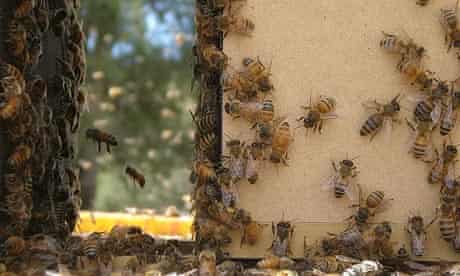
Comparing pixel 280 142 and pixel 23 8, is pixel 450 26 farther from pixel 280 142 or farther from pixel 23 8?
pixel 23 8

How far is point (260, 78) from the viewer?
5137 millimetres

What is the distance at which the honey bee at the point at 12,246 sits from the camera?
5.17 metres

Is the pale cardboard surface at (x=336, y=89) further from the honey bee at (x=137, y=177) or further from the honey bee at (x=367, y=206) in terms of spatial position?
the honey bee at (x=137, y=177)

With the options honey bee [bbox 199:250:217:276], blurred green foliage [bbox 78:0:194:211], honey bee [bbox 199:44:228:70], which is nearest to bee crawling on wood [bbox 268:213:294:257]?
honey bee [bbox 199:250:217:276]

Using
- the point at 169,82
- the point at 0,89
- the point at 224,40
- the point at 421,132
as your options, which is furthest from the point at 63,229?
the point at 169,82

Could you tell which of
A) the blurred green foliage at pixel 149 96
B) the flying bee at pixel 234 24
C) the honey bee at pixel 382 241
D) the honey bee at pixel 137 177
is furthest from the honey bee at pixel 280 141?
the blurred green foliage at pixel 149 96

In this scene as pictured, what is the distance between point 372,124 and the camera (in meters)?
5.14

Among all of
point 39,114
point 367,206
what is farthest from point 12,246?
point 367,206

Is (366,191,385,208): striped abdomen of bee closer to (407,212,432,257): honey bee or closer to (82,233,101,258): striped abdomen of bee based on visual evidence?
(407,212,432,257): honey bee

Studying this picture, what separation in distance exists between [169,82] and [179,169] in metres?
→ 1.84

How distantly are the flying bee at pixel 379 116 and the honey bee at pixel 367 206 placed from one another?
34 centimetres

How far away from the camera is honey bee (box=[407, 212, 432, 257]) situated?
5152 millimetres

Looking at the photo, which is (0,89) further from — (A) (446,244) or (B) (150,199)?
(B) (150,199)

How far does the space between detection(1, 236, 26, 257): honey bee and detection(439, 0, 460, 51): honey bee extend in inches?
110
